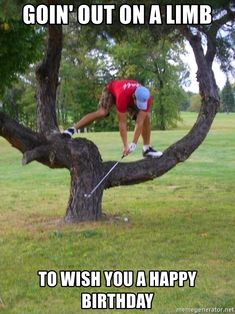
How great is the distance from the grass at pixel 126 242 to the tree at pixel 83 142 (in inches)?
19.7

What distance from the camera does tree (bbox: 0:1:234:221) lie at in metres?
8.08

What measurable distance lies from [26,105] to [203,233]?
44146mm

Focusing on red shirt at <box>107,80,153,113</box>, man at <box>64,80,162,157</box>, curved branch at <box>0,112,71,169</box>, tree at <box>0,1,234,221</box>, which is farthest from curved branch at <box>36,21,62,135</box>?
red shirt at <box>107,80,153,113</box>

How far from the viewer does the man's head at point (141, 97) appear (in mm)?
7530

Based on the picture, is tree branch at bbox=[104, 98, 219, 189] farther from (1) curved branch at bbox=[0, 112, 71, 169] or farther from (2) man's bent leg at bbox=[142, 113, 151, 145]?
(1) curved branch at bbox=[0, 112, 71, 169]

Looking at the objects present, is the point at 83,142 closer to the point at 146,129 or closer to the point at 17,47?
the point at 146,129

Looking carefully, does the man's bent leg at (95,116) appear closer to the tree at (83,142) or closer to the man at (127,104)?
the man at (127,104)

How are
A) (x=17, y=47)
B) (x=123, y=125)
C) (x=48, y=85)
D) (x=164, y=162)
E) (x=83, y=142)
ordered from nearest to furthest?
1. (x=17, y=47)
2. (x=123, y=125)
3. (x=83, y=142)
4. (x=164, y=162)
5. (x=48, y=85)

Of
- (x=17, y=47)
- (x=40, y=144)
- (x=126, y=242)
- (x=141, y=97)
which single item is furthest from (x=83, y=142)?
(x=126, y=242)

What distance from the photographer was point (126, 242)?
6.95 meters

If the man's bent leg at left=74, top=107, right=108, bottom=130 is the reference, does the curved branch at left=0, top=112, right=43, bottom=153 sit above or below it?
below

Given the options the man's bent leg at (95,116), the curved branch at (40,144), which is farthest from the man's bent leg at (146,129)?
the curved branch at (40,144)

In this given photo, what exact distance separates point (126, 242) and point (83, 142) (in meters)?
1.83

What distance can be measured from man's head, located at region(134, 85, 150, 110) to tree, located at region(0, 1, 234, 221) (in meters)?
1.02
